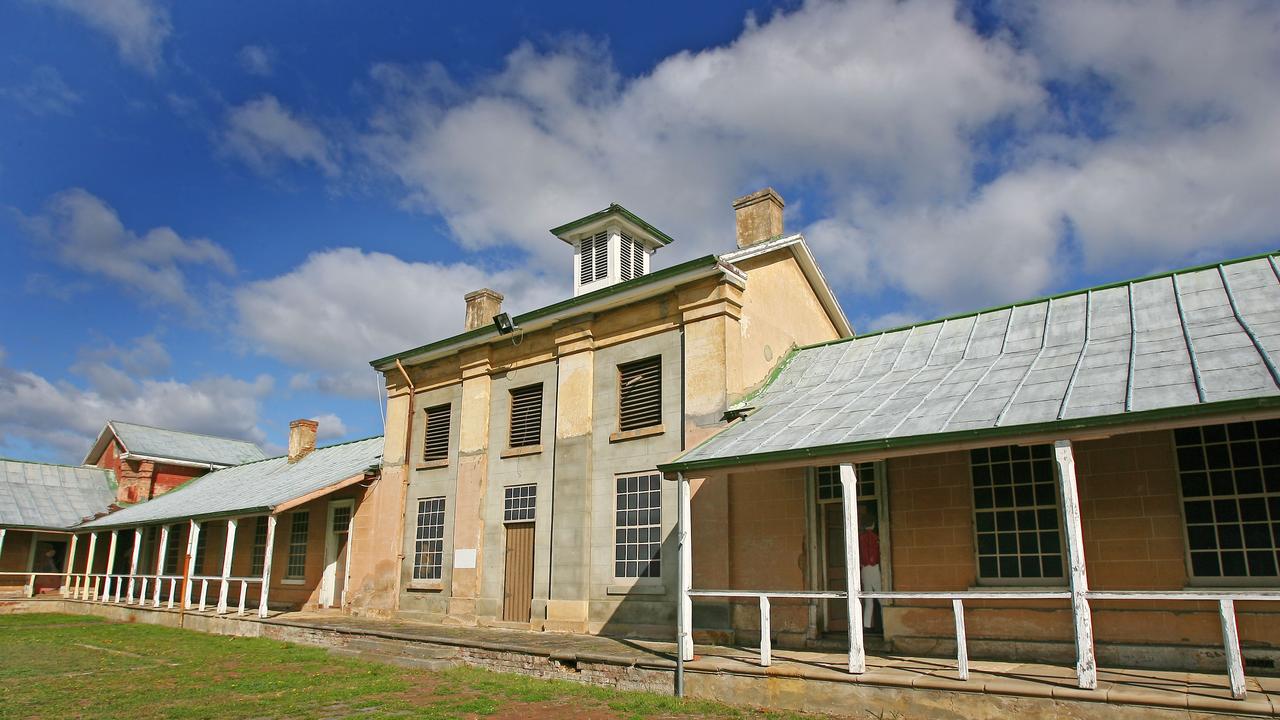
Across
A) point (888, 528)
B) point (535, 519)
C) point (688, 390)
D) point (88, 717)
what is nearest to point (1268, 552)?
point (888, 528)

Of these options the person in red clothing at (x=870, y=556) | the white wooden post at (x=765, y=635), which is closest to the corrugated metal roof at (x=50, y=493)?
the white wooden post at (x=765, y=635)

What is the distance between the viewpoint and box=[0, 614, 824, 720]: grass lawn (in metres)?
9.99

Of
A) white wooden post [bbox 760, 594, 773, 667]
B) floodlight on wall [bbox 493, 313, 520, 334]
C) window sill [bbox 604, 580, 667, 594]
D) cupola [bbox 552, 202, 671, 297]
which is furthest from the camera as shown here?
cupola [bbox 552, 202, 671, 297]

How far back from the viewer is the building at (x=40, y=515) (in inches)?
1225

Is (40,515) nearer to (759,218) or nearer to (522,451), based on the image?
(522,451)

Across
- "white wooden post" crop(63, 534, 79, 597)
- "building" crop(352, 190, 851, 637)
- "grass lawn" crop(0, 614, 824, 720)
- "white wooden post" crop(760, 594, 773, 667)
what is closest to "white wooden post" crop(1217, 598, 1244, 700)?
"grass lawn" crop(0, 614, 824, 720)

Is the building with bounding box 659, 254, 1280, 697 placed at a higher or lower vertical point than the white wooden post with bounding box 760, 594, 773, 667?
higher

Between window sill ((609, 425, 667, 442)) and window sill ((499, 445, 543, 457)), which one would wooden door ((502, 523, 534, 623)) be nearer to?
window sill ((499, 445, 543, 457))

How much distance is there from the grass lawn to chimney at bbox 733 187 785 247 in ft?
30.0

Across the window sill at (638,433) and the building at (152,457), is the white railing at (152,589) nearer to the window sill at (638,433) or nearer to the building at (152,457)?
the building at (152,457)

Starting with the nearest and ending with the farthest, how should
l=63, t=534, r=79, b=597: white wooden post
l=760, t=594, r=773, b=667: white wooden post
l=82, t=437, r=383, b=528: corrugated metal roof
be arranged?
l=760, t=594, r=773, b=667: white wooden post, l=82, t=437, r=383, b=528: corrugated metal roof, l=63, t=534, r=79, b=597: white wooden post

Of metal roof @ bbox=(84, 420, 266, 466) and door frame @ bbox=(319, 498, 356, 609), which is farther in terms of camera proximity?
metal roof @ bbox=(84, 420, 266, 466)

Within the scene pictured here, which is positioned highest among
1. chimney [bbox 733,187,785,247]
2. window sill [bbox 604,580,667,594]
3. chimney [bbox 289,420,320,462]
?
chimney [bbox 733,187,785,247]

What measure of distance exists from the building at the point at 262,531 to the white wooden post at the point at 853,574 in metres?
14.7
